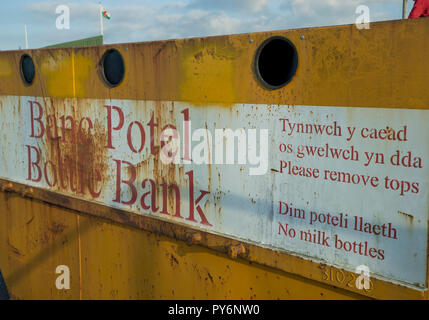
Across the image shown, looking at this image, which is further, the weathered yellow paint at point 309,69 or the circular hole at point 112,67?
the circular hole at point 112,67

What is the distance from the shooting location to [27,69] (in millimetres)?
3395

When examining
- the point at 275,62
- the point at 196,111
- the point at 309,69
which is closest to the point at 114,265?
the point at 196,111

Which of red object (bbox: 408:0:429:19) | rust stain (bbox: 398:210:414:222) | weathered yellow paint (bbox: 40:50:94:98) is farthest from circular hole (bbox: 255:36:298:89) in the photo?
weathered yellow paint (bbox: 40:50:94:98)

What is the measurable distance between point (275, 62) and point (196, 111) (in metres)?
0.50

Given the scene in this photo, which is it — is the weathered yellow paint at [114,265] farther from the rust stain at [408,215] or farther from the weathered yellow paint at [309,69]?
the weathered yellow paint at [309,69]

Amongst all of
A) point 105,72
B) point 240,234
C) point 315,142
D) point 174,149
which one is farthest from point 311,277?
point 105,72

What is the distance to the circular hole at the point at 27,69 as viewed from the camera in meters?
3.34

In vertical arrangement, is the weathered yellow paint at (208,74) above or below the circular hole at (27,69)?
below

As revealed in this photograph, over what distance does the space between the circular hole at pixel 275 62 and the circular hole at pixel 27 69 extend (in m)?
2.07

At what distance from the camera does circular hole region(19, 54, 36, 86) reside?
3.34m

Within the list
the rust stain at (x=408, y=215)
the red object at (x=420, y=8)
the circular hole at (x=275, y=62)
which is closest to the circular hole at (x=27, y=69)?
the circular hole at (x=275, y=62)

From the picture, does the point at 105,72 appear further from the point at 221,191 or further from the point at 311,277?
the point at 311,277

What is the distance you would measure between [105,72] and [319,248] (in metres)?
1.78

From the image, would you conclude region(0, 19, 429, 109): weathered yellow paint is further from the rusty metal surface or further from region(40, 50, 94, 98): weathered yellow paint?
region(40, 50, 94, 98): weathered yellow paint
